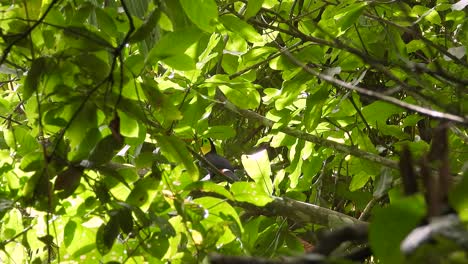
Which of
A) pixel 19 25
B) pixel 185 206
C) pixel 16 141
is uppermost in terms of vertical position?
pixel 19 25

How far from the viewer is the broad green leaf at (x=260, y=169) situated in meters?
1.59

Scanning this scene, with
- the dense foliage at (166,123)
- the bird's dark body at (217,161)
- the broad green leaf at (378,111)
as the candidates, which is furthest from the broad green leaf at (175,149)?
the bird's dark body at (217,161)

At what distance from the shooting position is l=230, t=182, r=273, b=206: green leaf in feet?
4.04

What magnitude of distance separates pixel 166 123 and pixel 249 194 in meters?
0.26

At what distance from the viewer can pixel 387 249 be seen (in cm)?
42

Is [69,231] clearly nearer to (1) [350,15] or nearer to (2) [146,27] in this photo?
(2) [146,27]

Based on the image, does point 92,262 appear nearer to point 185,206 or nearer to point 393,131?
Result: point 185,206

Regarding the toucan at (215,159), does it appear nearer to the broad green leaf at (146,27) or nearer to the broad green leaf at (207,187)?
the broad green leaf at (207,187)

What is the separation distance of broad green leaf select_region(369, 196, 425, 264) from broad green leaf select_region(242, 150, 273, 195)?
117 cm

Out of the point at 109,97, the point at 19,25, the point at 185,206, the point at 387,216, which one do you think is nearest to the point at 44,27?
the point at 19,25

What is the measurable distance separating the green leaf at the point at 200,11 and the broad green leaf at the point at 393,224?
75cm

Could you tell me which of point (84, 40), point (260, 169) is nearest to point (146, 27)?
point (84, 40)

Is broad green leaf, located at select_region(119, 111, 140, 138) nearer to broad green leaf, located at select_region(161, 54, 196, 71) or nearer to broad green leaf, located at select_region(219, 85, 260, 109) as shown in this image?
broad green leaf, located at select_region(161, 54, 196, 71)

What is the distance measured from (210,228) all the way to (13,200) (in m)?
0.32
